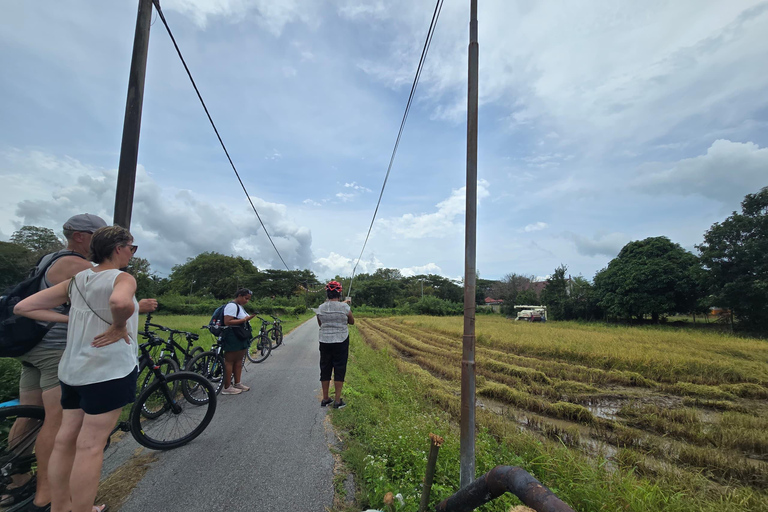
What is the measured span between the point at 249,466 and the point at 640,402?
832cm

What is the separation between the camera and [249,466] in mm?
2938

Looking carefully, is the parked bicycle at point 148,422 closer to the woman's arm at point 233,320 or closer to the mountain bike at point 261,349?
the woman's arm at point 233,320

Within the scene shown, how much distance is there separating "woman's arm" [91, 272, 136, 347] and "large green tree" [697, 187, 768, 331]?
27183 mm

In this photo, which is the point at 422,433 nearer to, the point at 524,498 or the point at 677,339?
the point at 524,498

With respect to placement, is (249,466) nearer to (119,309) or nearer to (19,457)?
(19,457)

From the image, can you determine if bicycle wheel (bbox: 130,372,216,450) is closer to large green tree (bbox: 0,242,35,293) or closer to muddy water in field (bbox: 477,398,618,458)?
muddy water in field (bbox: 477,398,618,458)

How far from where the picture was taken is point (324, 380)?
467 cm

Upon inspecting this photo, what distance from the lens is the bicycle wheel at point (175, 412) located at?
3.26 metres

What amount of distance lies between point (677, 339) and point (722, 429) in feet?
41.7

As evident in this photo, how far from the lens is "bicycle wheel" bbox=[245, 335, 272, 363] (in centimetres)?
874

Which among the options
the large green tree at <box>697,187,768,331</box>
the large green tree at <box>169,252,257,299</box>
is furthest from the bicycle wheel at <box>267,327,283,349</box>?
the large green tree at <box>169,252,257,299</box>

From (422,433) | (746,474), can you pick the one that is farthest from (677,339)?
(422,433)

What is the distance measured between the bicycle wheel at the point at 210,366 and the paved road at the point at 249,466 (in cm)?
68

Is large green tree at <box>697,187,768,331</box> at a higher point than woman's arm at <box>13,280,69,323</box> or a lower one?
higher
